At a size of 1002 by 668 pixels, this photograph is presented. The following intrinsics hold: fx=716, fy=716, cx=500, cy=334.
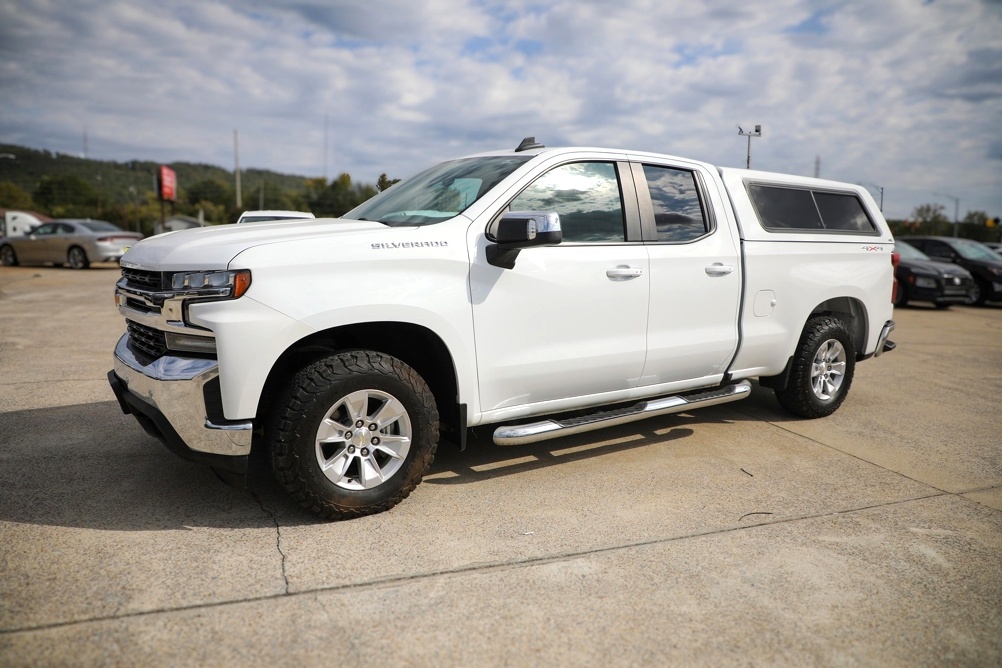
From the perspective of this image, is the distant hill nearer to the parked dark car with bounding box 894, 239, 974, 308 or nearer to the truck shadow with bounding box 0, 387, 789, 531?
the parked dark car with bounding box 894, 239, 974, 308

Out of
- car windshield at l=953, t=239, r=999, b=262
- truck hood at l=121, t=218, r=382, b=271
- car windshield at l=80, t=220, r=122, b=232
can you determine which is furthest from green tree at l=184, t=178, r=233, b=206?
truck hood at l=121, t=218, r=382, b=271

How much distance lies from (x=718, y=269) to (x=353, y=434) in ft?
8.79

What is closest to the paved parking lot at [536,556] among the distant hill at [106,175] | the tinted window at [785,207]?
the tinted window at [785,207]

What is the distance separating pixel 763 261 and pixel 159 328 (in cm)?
390

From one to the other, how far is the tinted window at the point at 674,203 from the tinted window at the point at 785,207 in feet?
2.07

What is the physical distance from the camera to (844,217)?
19.1 feet

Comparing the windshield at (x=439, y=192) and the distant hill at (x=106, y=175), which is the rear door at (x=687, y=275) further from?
the distant hill at (x=106, y=175)

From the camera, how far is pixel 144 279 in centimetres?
353

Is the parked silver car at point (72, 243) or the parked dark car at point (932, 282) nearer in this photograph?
the parked dark car at point (932, 282)

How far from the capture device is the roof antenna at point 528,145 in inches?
177

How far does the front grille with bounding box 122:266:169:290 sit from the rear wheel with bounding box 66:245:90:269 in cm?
1998

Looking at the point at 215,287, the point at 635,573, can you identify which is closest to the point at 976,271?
the point at 635,573

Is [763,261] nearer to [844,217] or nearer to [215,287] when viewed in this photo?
[844,217]

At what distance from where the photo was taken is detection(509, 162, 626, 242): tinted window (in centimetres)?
409
